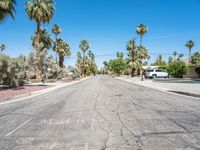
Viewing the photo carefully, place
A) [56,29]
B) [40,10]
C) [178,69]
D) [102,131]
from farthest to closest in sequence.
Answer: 1. [56,29]
2. [178,69]
3. [40,10]
4. [102,131]

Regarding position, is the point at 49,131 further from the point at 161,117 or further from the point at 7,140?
the point at 161,117

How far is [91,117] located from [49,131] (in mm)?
2266

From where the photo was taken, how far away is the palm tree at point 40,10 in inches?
1460

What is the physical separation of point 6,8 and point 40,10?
15719mm

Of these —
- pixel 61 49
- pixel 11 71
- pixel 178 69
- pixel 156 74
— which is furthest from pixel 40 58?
pixel 61 49

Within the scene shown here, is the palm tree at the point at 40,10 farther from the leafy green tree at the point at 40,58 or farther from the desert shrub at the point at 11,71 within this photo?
the desert shrub at the point at 11,71

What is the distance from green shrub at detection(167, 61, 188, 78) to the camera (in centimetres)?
4950

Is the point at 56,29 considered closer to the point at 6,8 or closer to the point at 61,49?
the point at 61,49

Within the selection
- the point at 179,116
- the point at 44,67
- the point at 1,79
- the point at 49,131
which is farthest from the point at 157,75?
the point at 49,131

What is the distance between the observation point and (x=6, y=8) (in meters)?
21.9

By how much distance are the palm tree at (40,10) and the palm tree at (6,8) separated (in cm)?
1363

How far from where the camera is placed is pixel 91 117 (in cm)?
899

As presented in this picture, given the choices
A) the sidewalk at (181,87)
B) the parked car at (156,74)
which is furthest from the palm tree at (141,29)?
the sidewalk at (181,87)

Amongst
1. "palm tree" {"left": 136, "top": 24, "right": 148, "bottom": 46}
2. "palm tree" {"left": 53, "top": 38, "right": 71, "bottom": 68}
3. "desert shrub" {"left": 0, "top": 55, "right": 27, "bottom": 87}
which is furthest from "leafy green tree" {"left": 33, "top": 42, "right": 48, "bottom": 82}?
"palm tree" {"left": 136, "top": 24, "right": 148, "bottom": 46}
